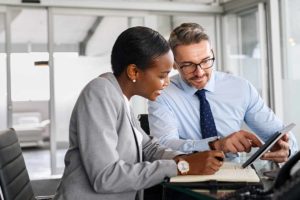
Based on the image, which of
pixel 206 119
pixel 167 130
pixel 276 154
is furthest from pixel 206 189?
pixel 206 119

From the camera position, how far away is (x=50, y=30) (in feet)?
17.2

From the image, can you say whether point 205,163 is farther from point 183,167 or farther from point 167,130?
point 167,130

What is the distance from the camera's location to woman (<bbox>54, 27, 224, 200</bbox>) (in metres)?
1.13

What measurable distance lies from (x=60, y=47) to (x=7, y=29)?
2.28 ft

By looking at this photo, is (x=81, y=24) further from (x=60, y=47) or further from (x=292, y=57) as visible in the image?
(x=292, y=57)

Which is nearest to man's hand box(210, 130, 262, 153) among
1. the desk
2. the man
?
the desk

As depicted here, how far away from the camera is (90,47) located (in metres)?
5.49

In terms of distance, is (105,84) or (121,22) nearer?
(105,84)

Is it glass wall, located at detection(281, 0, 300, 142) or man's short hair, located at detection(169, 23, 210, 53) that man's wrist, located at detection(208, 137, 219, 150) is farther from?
glass wall, located at detection(281, 0, 300, 142)

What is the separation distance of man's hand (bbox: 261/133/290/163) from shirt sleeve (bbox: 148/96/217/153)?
0.22 metres

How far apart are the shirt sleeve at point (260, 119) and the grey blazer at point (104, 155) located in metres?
0.81

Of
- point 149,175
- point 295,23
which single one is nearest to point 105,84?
point 149,175

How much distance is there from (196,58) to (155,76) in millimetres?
549

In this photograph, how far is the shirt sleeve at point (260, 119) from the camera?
1.85m
